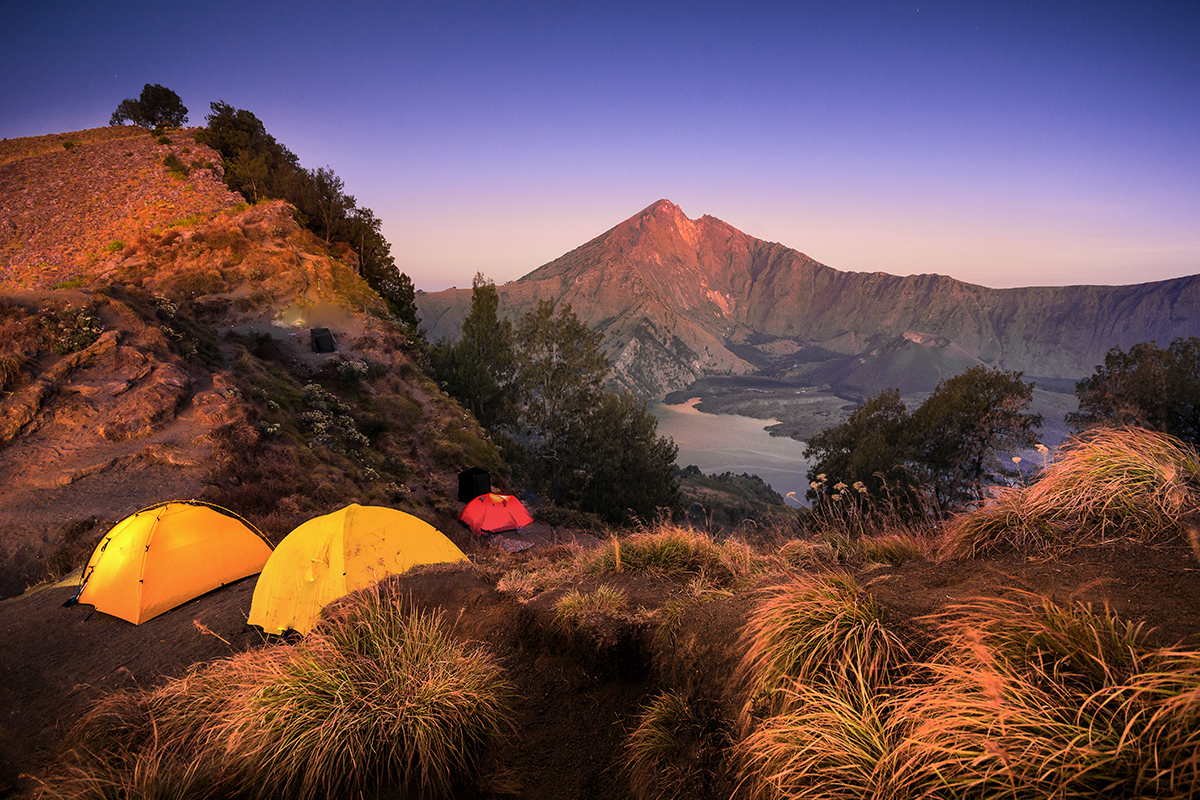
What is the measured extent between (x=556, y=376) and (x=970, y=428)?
2199 cm

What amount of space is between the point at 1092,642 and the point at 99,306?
2422cm

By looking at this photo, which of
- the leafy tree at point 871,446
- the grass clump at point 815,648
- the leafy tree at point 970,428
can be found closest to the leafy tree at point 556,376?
the leafy tree at point 871,446

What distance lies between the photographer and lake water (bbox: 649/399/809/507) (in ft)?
248

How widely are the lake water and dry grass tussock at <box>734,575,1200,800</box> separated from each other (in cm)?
5718

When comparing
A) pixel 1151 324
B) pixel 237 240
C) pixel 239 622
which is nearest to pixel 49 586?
pixel 239 622

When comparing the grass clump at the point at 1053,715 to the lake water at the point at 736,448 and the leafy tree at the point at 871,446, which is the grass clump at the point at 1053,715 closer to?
the leafy tree at the point at 871,446

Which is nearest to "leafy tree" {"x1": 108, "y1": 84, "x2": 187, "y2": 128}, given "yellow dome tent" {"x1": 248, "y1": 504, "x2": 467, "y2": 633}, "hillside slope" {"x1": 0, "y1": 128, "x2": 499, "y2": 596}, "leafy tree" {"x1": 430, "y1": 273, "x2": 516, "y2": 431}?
"hillside slope" {"x1": 0, "y1": 128, "x2": 499, "y2": 596}

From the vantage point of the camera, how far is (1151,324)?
559ft

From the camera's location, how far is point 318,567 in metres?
7.16

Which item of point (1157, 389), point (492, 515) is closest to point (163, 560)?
point (492, 515)

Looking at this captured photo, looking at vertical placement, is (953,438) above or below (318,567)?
below

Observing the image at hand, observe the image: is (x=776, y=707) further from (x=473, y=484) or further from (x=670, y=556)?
(x=473, y=484)

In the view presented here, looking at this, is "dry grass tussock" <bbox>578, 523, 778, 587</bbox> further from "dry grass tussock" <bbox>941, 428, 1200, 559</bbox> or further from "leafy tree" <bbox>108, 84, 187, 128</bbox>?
"leafy tree" <bbox>108, 84, 187, 128</bbox>

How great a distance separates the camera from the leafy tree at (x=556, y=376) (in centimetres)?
3180
